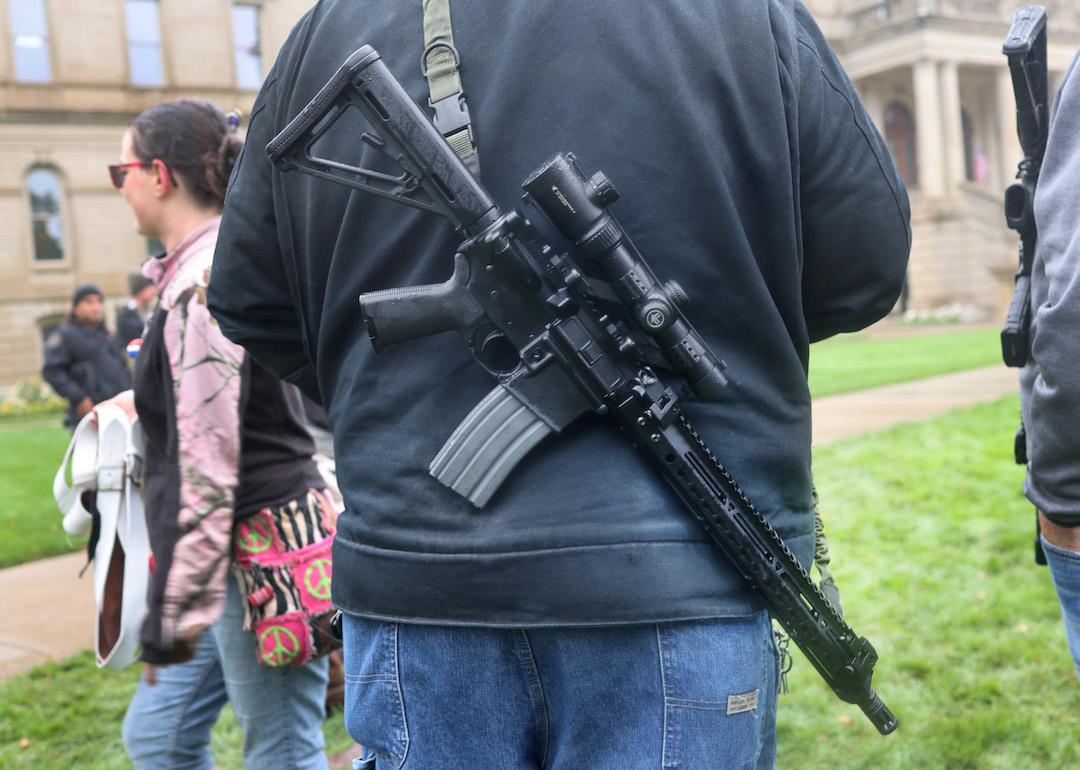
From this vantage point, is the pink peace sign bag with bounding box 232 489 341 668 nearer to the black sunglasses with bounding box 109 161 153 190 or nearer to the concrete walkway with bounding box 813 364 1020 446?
the black sunglasses with bounding box 109 161 153 190

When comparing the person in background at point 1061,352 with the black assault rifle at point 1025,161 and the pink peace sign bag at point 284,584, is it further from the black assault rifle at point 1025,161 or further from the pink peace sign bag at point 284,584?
the pink peace sign bag at point 284,584

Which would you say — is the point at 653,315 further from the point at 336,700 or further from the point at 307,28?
the point at 336,700

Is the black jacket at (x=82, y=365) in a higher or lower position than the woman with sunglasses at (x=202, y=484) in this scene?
lower

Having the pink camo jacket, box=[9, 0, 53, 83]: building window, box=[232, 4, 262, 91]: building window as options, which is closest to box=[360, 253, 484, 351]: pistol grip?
the pink camo jacket

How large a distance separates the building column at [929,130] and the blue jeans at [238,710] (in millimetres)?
41382

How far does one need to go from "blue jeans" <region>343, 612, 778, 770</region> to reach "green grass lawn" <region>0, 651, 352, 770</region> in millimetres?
2833

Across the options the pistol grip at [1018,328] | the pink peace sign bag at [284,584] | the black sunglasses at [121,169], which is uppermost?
the black sunglasses at [121,169]

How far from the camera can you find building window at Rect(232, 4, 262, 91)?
33.9 metres

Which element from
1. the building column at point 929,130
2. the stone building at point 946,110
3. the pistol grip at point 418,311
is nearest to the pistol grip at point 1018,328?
the pistol grip at point 418,311

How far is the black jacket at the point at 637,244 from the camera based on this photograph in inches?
68.4

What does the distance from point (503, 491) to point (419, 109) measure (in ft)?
2.20

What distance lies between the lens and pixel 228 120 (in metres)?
3.39

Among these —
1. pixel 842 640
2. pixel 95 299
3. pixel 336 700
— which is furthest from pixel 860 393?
pixel 842 640

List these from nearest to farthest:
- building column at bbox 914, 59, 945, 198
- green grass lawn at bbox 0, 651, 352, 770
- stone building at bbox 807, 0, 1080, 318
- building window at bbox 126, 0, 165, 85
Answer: green grass lawn at bbox 0, 651, 352, 770
building window at bbox 126, 0, 165, 85
stone building at bbox 807, 0, 1080, 318
building column at bbox 914, 59, 945, 198
